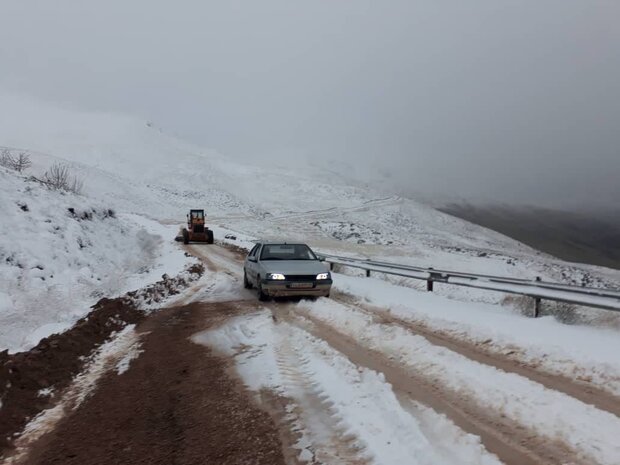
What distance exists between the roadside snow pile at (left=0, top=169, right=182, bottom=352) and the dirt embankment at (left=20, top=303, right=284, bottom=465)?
2.63m

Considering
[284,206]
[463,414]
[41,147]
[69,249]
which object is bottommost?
[463,414]

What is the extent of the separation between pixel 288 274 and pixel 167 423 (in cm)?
685

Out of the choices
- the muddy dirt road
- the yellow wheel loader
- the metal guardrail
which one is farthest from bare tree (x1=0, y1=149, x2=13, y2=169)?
the muddy dirt road

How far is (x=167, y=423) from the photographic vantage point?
15.4 ft

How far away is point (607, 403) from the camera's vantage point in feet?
15.8

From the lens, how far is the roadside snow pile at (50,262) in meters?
8.91

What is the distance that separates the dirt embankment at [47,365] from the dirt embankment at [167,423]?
494 millimetres

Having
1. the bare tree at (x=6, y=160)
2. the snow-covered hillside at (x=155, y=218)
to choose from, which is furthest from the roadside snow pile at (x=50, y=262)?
the bare tree at (x=6, y=160)

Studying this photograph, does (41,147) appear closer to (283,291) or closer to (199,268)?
(199,268)

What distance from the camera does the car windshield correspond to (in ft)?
43.2

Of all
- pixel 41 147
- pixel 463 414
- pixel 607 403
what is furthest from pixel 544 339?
pixel 41 147

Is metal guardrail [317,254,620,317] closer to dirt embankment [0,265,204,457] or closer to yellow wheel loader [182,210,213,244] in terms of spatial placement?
dirt embankment [0,265,204,457]

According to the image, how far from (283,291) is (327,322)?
2.43 m

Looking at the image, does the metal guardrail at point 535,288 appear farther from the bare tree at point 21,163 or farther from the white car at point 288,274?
the bare tree at point 21,163
